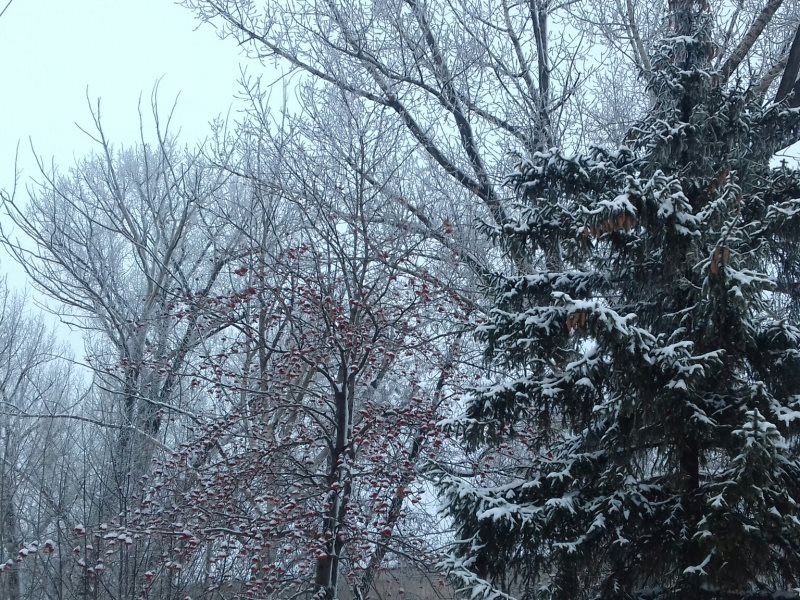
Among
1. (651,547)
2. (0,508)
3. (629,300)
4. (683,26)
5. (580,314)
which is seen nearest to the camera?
(580,314)

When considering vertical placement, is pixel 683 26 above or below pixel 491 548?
above

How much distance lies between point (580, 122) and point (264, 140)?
4.19 m

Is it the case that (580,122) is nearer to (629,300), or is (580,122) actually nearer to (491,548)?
(629,300)

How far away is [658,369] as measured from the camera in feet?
14.6

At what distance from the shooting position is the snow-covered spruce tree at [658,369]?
4.25m

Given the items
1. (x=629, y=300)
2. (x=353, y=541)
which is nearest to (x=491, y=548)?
(x=353, y=541)

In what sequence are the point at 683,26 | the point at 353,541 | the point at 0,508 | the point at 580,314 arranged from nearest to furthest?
the point at 580,314, the point at 353,541, the point at 683,26, the point at 0,508

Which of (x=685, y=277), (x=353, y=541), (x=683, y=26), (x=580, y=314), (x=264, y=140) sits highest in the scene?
(x=264, y=140)

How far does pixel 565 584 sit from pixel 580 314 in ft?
5.88

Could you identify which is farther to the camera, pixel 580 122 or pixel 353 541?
pixel 580 122

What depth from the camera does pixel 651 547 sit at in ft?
15.1

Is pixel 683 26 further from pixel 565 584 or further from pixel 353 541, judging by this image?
pixel 353 541

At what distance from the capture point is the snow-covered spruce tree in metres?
4.25

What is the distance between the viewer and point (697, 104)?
541cm
